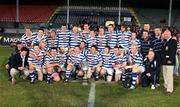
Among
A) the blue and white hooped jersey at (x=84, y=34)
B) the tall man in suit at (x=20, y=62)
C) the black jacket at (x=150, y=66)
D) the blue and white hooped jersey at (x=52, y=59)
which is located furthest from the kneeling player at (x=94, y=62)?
the tall man in suit at (x=20, y=62)

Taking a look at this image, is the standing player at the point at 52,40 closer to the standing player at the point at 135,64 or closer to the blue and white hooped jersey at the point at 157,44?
the standing player at the point at 135,64

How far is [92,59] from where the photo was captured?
15445mm

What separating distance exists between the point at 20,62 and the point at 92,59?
2.27 metres

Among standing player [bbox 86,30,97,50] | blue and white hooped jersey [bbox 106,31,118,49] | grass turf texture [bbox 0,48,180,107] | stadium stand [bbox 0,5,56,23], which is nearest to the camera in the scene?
grass turf texture [bbox 0,48,180,107]

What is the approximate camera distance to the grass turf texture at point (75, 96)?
12.0m

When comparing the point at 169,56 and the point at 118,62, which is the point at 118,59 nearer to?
the point at 118,62

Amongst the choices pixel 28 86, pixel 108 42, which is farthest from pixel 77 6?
pixel 28 86

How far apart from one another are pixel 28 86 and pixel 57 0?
2737cm

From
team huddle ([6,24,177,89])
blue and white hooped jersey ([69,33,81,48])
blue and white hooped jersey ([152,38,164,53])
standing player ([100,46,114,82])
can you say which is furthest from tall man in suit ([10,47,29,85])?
blue and white hooped jersey ([152,38,164,53])

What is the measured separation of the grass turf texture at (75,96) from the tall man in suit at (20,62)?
12.6 inches

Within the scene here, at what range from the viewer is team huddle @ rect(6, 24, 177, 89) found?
14609mm

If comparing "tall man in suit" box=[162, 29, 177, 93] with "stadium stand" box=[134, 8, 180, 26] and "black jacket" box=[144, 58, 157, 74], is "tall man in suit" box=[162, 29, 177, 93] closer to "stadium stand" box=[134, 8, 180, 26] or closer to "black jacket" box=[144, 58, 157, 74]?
"black jacket" box=[144, 58, 157, 74]

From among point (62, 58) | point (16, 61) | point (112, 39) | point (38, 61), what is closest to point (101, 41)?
point (112, 39)

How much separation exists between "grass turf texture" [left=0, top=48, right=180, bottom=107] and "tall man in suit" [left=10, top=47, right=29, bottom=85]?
32 cm
